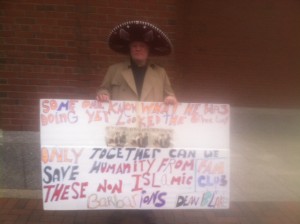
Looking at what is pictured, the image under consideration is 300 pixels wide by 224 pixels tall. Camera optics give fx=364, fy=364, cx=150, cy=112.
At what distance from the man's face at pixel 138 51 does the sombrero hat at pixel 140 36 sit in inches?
1.4

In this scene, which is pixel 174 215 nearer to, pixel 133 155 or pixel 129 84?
pixel 133 155

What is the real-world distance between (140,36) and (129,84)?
1.35 feet

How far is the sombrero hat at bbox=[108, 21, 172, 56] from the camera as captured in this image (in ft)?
9.68

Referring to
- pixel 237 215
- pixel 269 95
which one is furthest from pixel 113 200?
pixel 269 95

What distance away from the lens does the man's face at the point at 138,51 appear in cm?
304

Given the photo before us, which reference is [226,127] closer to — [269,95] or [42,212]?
[42,212]

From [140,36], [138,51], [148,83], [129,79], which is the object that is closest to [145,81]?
[148,83]

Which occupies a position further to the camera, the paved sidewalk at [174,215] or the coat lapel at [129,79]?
the paved sidewalk at [174,215]

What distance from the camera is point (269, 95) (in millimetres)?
5605

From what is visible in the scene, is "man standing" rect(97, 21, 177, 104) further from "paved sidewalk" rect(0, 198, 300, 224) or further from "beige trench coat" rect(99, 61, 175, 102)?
"paved sidewalk" rect(0, 198, 300, 224)

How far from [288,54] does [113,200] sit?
149 inches

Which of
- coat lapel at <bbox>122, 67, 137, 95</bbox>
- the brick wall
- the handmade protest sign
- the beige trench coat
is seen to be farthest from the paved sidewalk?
coat lapel at <bbox>122, 67, 137, 95</bbox>

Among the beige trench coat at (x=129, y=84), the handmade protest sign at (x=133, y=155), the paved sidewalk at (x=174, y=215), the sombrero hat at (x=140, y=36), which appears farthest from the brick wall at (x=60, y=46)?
the handmade protest sign at (x=133, y=155)

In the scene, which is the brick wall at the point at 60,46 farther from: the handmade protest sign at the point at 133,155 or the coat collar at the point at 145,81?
the handmade protest sign at the point at 133,155
